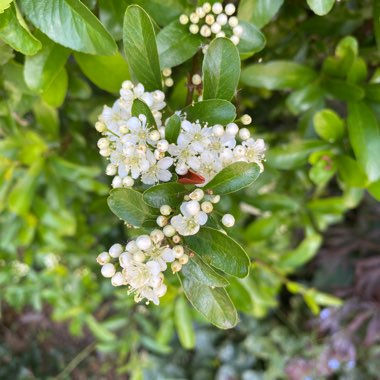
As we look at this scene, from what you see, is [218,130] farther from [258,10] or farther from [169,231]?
[258,10]

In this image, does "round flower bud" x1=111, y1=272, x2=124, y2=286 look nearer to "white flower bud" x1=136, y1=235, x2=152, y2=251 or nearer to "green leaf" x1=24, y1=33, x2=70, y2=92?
"white flower bud" x1=136, y1=235, x2=152, y2=251

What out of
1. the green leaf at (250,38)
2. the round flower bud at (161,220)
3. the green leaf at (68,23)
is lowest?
the round flower bud at (161,220)

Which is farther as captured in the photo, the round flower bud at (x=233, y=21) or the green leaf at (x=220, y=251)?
the round flower bud at (x=233, y=21)

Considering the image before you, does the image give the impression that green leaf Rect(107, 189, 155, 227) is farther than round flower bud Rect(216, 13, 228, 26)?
No

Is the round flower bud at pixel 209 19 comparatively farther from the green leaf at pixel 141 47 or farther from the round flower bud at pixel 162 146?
the round flower bud at pixel 162 146

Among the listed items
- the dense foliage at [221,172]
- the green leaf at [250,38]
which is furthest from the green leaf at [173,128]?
the green leaf at [250,38]

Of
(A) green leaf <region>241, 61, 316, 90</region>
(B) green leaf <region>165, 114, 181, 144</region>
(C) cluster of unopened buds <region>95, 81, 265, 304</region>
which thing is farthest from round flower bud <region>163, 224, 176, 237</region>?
(A) green leaf <region>241, 61, 316, 90</region>
